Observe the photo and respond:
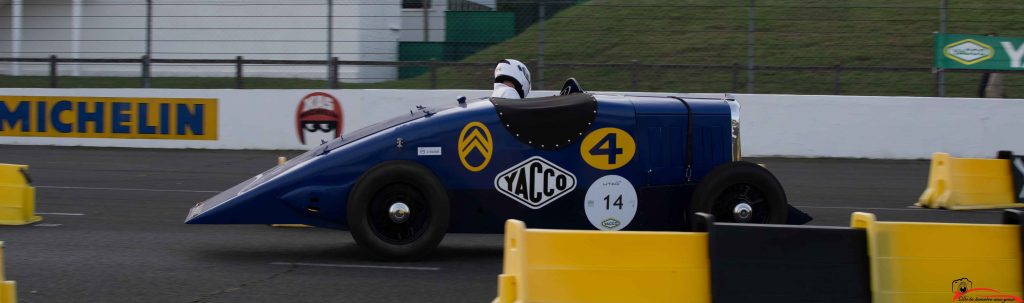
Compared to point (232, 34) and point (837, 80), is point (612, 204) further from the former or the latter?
point (232, 34)

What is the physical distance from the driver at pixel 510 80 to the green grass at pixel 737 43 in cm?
858

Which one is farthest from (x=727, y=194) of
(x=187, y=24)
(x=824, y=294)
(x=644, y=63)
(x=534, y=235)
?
(x=187, y=24)

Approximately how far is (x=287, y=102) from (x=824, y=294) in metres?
13.0

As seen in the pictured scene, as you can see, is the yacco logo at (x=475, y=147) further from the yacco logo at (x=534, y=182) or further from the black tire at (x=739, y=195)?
the black tire at (x=739, y=195)

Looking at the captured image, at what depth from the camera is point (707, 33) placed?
18.1m

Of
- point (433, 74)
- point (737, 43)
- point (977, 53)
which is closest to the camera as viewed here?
point (977, 53)

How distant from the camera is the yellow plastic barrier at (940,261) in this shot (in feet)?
17.6

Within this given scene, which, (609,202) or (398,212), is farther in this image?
(609,202)

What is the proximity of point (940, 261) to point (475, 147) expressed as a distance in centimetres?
335

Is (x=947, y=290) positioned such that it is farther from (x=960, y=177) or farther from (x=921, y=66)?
(x=921, y=66)

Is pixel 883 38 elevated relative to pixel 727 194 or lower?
elevated

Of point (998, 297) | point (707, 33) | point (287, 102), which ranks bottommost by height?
point (998, 297)

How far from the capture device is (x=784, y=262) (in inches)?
211

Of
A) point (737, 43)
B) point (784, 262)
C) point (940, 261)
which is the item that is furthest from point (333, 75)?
point (940, 261)
